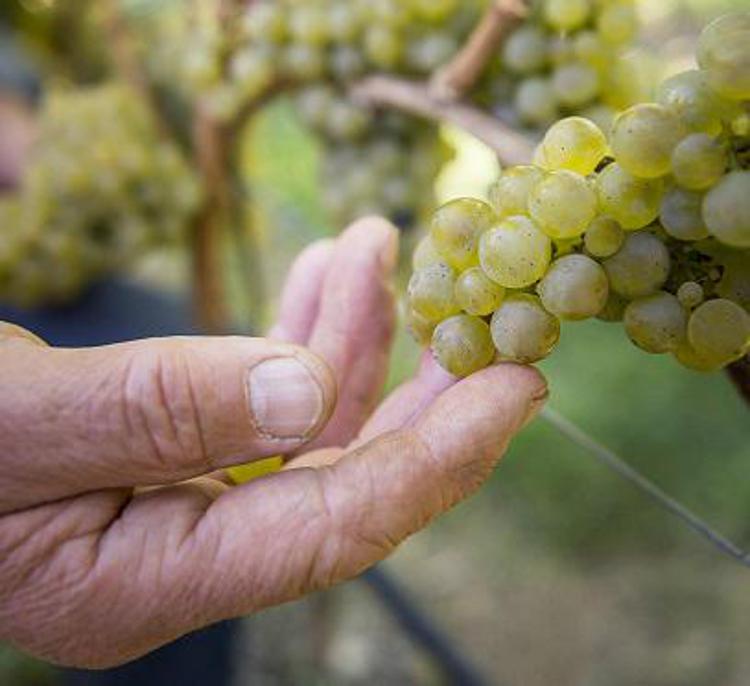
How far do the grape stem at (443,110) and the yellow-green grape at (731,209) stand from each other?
215mm

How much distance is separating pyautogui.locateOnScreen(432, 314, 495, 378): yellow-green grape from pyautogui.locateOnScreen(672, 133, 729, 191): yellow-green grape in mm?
122

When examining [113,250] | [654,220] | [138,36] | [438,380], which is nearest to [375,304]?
[438,380]

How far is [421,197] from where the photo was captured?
996 millimetres

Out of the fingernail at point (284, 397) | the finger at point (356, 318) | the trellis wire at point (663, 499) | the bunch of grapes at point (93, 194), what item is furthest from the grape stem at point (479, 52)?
the bunch of grapes at point (93, 194)

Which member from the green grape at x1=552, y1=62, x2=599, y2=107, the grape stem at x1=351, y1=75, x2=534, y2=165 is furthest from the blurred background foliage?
the green grape at x1=552, y1=62, x2=599, y2=107

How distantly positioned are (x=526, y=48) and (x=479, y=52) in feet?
0.12

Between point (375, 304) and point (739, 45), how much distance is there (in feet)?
1.18

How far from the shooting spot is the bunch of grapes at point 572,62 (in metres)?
0.72

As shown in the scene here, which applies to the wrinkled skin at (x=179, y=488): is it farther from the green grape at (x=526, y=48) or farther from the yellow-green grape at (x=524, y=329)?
the green grape at (x=526, y=48)

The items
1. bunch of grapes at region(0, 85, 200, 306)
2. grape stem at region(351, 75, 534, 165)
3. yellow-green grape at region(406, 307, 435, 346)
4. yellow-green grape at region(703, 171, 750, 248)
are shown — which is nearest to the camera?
yellow-green grape at region(703, 171, 750, 248)

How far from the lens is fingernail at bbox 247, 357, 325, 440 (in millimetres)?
471

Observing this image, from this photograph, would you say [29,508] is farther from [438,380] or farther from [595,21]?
[595,21]

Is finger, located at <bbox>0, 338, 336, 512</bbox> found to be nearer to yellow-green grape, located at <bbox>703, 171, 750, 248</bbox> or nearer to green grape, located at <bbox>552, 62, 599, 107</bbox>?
yellow-green grape, located at <bbox>703, 171, 750, 248</bbox>

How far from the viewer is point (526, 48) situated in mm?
733
